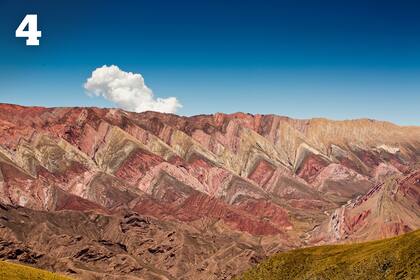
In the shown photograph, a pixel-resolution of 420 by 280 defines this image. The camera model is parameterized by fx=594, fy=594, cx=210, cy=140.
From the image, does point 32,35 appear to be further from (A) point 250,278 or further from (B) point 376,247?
(B) point 376,247

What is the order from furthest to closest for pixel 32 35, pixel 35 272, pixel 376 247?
pixel 376 247 → pixel 32 35 → pixel 35 272

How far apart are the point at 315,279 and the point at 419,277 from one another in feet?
66.4

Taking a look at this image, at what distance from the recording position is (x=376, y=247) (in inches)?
4129

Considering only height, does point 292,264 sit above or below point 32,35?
below

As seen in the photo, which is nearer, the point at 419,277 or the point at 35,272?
the point at 35,272

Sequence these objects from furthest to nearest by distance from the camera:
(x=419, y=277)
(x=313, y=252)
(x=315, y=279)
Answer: (x=313, y=252), (x=315, y=279), (x=419, y=277)

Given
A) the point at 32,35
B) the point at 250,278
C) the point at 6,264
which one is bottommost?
the point at 250,278

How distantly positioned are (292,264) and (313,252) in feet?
20.7

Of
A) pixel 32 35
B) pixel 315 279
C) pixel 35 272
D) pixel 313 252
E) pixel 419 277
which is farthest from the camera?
pixel 313 252

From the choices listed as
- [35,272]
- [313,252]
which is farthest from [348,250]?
[35,272]

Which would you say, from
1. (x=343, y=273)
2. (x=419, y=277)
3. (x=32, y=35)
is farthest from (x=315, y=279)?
(x=32, y=35)

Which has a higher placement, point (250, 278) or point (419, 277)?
point (419, 277)

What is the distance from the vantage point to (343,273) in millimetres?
97250

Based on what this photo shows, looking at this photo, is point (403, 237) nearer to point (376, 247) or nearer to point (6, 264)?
point (376, 247)
